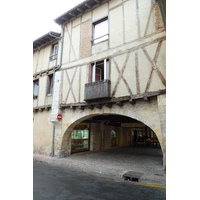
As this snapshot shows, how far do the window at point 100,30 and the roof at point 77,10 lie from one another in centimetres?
90

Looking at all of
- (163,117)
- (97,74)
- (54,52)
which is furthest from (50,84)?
(163,117)

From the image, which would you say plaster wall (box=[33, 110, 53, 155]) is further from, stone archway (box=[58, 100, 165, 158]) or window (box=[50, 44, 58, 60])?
window (box=[50, 44, 58, 60])

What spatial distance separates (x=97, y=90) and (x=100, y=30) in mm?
3118

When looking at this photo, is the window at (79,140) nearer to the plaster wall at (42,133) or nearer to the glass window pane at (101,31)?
the plaster wall at (42,133)

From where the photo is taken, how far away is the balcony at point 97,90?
6.71 meters

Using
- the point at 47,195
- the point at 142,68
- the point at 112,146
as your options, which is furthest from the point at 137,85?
the point at 112,146

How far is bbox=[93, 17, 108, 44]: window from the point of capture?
7.74 m

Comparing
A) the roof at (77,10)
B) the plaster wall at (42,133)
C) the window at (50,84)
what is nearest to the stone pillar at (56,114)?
the plaster wall at (42,133)

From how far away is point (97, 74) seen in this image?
7918mm

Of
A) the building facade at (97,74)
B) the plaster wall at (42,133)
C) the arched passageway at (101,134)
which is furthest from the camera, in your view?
the arched passageway at (101,134)

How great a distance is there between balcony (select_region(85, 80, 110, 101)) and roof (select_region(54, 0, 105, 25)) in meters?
4.06
